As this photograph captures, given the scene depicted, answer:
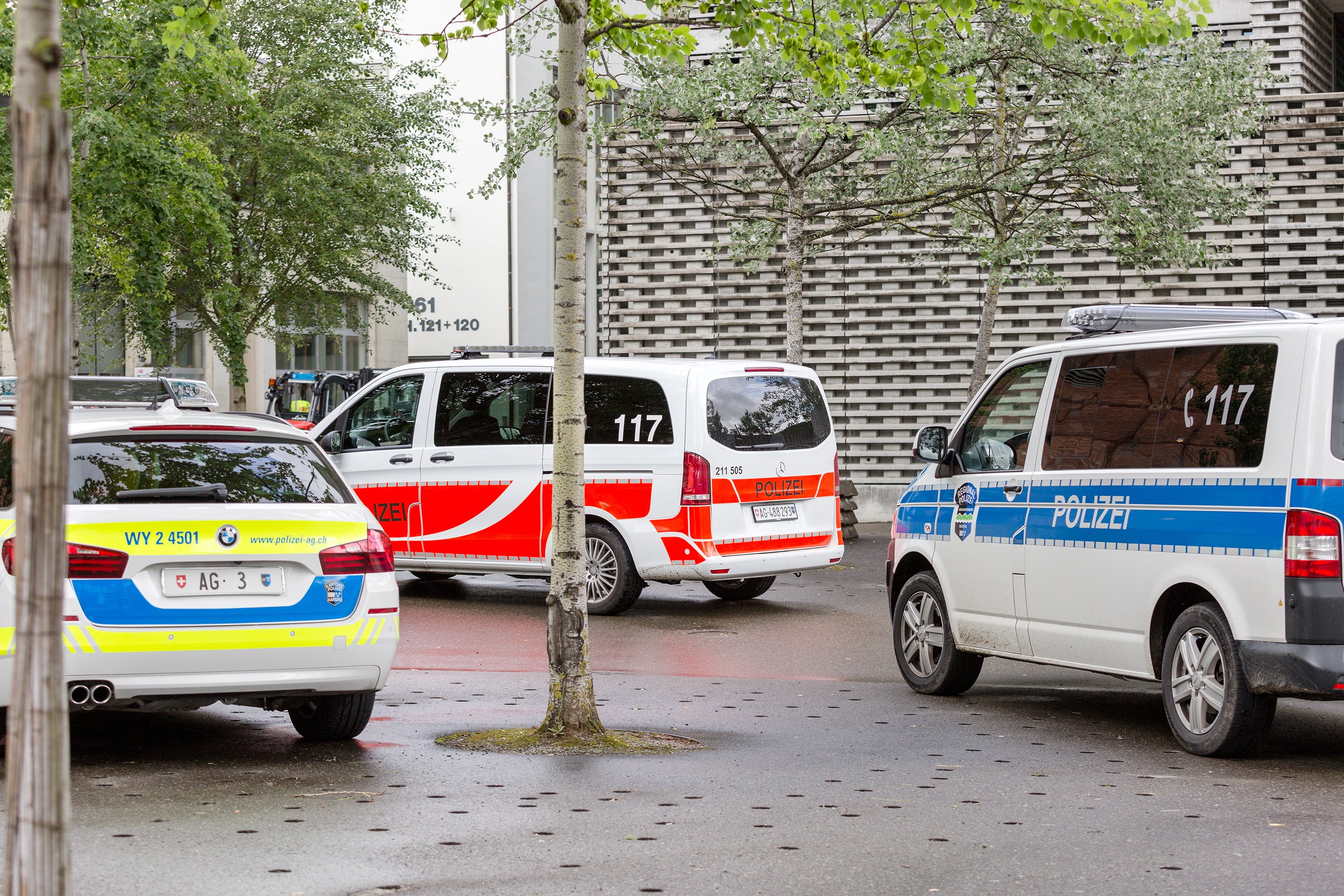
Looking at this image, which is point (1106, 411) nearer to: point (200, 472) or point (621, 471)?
point (200, 472)

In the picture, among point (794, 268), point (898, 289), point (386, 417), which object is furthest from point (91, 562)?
point (898, 289)

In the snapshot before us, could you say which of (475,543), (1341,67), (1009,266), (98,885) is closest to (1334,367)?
(98,885)

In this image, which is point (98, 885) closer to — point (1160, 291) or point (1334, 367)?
point (1334, 367)

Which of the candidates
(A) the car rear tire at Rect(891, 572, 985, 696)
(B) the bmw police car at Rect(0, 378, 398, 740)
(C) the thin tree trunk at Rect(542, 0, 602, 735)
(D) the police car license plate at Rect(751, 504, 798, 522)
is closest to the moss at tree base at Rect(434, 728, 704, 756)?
(C) the thin tree trunk at Rect(542, 0, 602, 735)

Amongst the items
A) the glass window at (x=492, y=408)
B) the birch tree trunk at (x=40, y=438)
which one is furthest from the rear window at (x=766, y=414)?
the birch tree trunk at (x=40, y=438)

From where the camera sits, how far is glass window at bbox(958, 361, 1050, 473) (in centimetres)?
867

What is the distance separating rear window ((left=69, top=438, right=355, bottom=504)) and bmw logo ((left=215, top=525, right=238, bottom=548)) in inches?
6.9

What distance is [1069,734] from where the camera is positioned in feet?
26.3

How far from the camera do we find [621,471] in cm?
1309

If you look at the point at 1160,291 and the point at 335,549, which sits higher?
the point at 1160,291

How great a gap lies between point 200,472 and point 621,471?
6185mm

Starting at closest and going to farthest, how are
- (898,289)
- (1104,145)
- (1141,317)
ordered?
(1141,317) → (1104,145) → (898,289)

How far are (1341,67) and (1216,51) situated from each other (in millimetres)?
8757

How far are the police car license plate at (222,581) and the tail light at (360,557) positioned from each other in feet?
0.71
